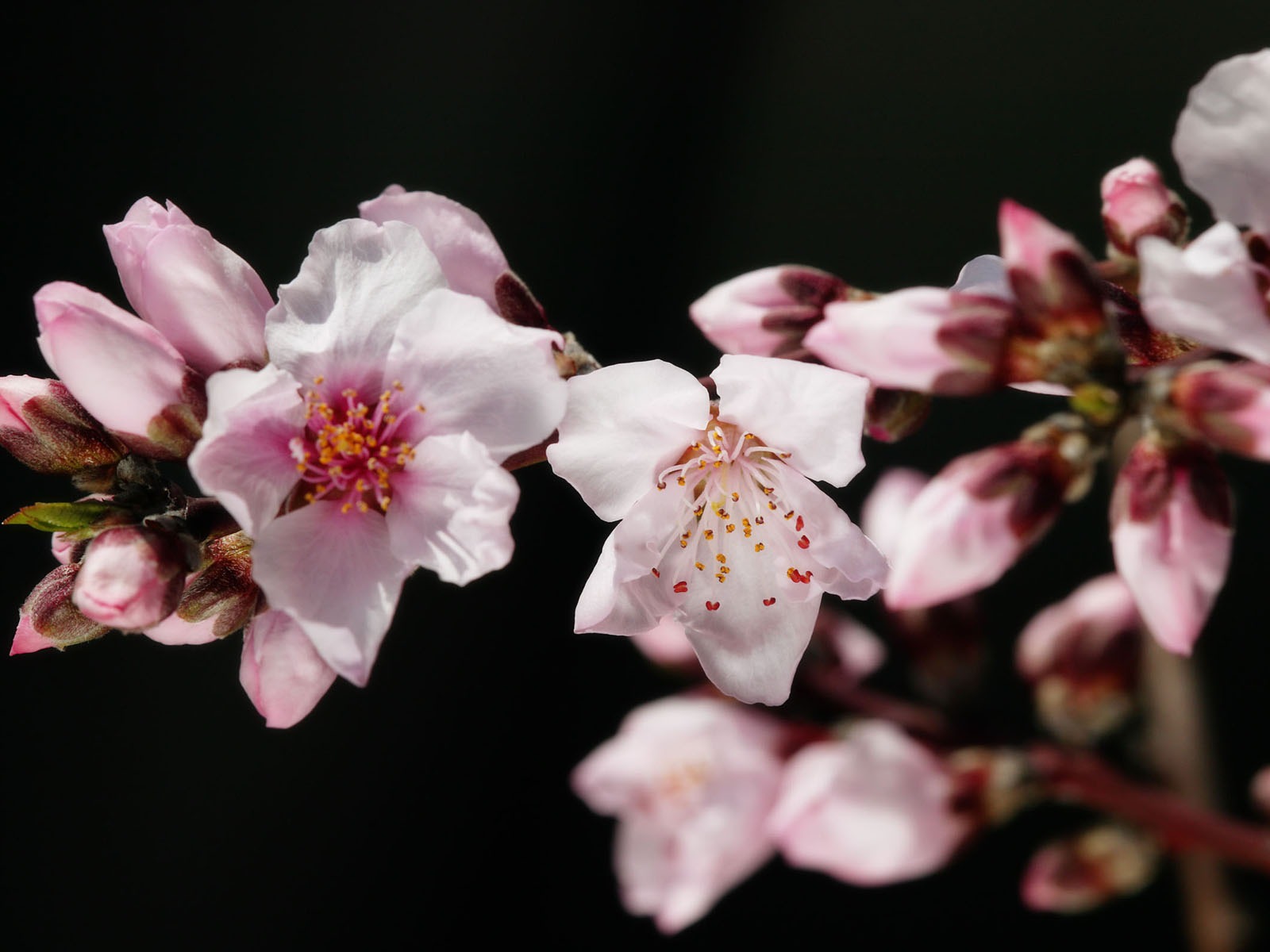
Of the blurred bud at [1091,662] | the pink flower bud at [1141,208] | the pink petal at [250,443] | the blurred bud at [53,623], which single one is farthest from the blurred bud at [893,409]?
the blurred bud at [1091,662]

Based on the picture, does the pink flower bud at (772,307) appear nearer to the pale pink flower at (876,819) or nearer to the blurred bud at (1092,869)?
the pale pink flower at (876,819)

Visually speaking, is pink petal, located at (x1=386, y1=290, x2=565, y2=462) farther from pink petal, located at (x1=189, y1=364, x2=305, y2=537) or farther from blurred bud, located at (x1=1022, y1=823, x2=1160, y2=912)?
blurred bud, located at (x1=1022, y1=823, x2=1160, y2=912)

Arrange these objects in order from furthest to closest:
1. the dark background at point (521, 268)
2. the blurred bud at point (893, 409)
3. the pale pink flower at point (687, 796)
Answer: the dark background at point (521, 268) < the pale pink flower at point (687, 796) < the blurred bud at point (893, 409)

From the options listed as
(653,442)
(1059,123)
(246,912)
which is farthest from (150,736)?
(1059,123)

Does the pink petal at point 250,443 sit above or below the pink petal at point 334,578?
above

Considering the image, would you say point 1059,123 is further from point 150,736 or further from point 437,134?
point 150,736

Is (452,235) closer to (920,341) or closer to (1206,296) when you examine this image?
(920,341)
